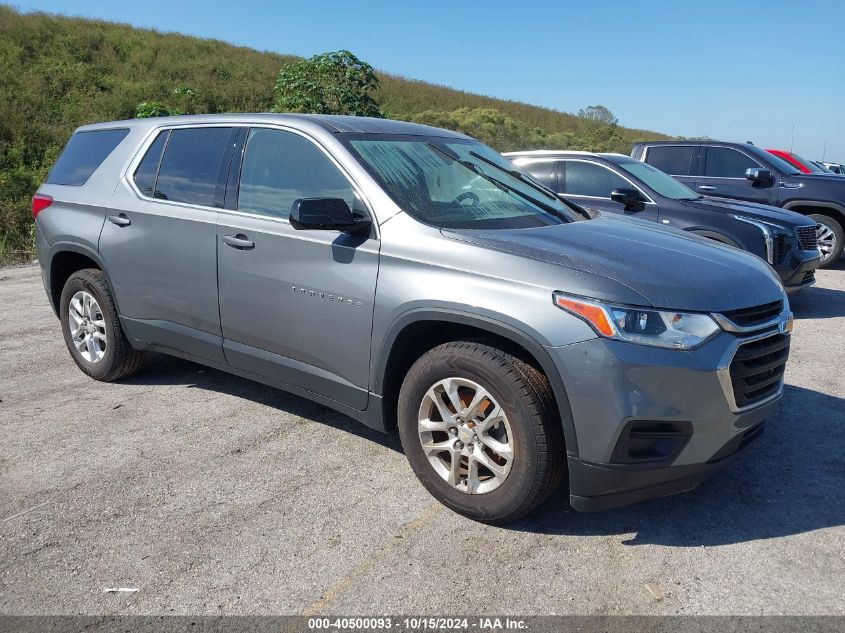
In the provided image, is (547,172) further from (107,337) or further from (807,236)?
(107,337)

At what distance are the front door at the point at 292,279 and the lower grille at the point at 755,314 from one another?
5.27 feet

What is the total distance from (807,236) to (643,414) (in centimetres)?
614

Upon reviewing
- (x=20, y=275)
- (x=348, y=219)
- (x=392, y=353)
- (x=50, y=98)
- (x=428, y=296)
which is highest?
(x=50, y=98)

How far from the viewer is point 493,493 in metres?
3.17

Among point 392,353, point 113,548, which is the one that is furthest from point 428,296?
point 113,548

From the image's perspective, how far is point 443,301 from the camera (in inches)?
127

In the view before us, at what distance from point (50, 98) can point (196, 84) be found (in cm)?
576

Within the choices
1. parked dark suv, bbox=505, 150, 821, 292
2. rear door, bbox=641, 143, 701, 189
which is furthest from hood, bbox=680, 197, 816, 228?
rear door, bbox=641, 143, 701, 189

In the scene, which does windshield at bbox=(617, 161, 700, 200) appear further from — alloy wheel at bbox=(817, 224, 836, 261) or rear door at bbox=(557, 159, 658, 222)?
alloy wheel at bbox=(817, 224, 836, 261)

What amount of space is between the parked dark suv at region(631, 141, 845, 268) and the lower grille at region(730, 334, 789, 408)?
7151 millimetres

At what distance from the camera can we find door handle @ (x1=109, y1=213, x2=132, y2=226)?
184 inches

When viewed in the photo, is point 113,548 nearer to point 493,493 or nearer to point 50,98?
point 493,493

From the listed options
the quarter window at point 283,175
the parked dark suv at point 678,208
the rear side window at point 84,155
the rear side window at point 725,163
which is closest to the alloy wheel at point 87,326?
the rear side window at point 84,155

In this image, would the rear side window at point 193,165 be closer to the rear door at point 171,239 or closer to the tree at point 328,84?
the rear door at point 171,239
